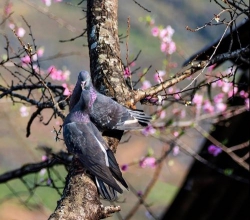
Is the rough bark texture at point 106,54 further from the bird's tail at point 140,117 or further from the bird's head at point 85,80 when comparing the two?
the bird's head at point 85,80

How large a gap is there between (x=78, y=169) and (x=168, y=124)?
3624mm

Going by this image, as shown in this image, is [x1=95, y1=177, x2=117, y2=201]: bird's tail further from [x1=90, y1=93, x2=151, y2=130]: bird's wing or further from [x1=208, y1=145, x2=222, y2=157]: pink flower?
[x1=208, y1=145, x2=222, y2=157]: pink flower

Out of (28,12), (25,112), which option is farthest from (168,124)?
(28,12)

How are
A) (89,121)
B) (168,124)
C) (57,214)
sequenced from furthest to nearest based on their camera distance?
(168,124), (89,121), (57,214)

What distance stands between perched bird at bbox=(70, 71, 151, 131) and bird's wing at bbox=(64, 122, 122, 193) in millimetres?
113

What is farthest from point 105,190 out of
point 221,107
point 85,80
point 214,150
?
point 221,107

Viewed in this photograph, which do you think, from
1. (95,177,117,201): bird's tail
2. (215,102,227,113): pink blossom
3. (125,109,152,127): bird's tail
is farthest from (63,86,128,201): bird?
(215,102,227,113): pink blossom

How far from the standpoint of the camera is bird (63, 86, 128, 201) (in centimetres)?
275

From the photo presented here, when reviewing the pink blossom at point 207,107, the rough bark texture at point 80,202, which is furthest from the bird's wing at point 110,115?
the pink blossom at point 207,107

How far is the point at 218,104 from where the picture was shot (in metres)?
7.74

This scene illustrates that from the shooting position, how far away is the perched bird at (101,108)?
2990mm

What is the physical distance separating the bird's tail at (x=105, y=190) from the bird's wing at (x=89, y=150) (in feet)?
0.09

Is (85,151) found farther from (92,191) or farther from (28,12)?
(28,12)

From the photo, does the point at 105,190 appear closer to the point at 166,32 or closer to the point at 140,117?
the point at 140,117
